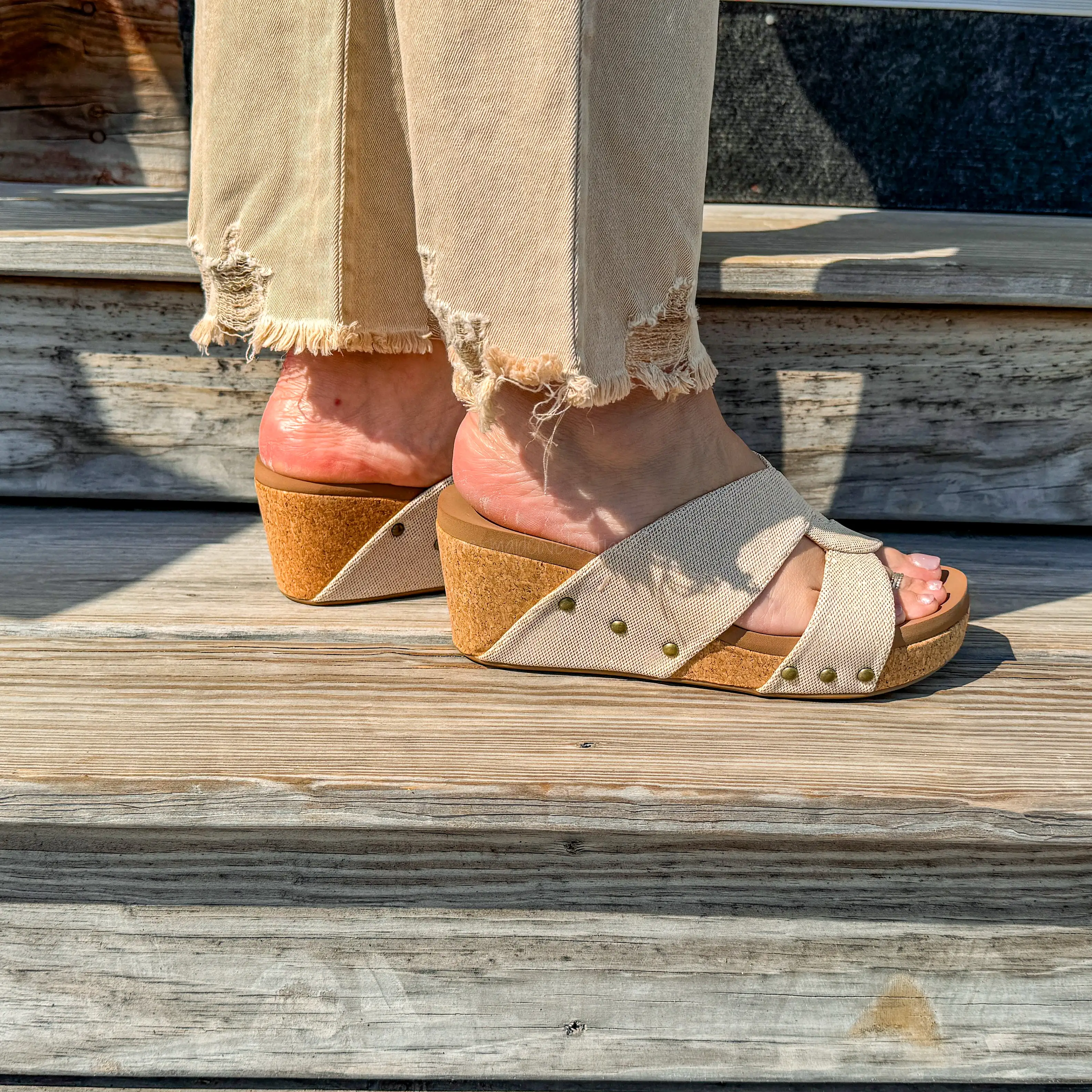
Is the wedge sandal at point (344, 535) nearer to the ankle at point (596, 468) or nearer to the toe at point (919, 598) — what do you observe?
the ankle at point (596, 468)

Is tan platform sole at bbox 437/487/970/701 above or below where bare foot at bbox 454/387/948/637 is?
below

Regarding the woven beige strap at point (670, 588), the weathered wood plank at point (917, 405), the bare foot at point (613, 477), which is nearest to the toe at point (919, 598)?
the bare foot at point (613, 477)

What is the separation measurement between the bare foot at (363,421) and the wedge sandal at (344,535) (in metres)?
0.01

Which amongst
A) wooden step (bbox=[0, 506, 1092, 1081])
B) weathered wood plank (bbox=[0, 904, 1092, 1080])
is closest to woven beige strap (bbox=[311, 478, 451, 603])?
wooden step (bbox=[0, 506, 1092, 1081])

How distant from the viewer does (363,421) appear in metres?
0.90

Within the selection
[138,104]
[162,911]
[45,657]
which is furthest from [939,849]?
[138,104]

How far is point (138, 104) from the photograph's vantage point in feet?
5.55

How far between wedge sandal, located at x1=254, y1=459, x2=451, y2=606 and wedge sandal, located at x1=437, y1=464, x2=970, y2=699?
0.36 feet

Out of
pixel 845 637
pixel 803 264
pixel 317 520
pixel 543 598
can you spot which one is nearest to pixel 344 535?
pixel 317 520

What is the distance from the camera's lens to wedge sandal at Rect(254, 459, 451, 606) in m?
0.91

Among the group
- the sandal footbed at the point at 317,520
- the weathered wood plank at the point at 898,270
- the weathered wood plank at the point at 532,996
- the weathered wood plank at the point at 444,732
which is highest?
the weathered wood plank at the point at 898,270

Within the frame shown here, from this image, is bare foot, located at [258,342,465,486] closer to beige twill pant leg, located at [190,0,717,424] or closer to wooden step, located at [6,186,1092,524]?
beige twill pant leg, located at [190,0,717,424]

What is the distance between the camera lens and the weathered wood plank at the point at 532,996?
27.1 inches

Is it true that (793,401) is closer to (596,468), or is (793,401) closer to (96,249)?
(596,468)
